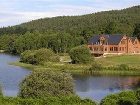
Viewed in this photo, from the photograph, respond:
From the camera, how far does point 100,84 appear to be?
72.4 metres

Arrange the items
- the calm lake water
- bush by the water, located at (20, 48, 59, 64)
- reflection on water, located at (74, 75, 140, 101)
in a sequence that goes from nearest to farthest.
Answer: the calm lake water < reflection on water, located at (74, 75, 140, 101) < bush by the water, located at (20, 48, 59, 64)

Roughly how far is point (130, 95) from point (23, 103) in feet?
30.2

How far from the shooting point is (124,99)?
113 ft

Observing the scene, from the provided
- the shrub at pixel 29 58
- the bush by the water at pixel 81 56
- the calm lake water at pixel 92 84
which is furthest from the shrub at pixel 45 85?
the shrub at pixel 29 58

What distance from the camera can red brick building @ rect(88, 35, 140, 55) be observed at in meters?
114

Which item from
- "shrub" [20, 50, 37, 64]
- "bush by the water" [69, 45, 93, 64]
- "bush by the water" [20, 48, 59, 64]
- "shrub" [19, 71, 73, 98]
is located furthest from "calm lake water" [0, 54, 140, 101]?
"shrub" [20, 50, 37, 64]

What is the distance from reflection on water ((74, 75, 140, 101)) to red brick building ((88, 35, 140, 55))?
106 feet

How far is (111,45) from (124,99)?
8021 centimetres

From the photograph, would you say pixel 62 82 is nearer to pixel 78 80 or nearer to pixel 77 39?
pixel 78 80

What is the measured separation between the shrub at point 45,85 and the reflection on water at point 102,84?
36.2 feet

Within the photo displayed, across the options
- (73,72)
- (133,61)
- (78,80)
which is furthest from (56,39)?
(78,80)

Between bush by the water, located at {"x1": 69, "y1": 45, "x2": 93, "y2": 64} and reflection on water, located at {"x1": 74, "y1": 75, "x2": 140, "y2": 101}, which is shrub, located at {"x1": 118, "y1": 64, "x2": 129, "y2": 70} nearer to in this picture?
reflection on water, located at {"x1": 74, "y1": 75, "x2": 140, "y2": 101}

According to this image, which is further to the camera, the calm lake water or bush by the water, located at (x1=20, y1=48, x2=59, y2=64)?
bush by the water, located at (x1=20, y1=48, x2=59, y2=64)

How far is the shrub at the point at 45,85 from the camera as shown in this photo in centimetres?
4287
